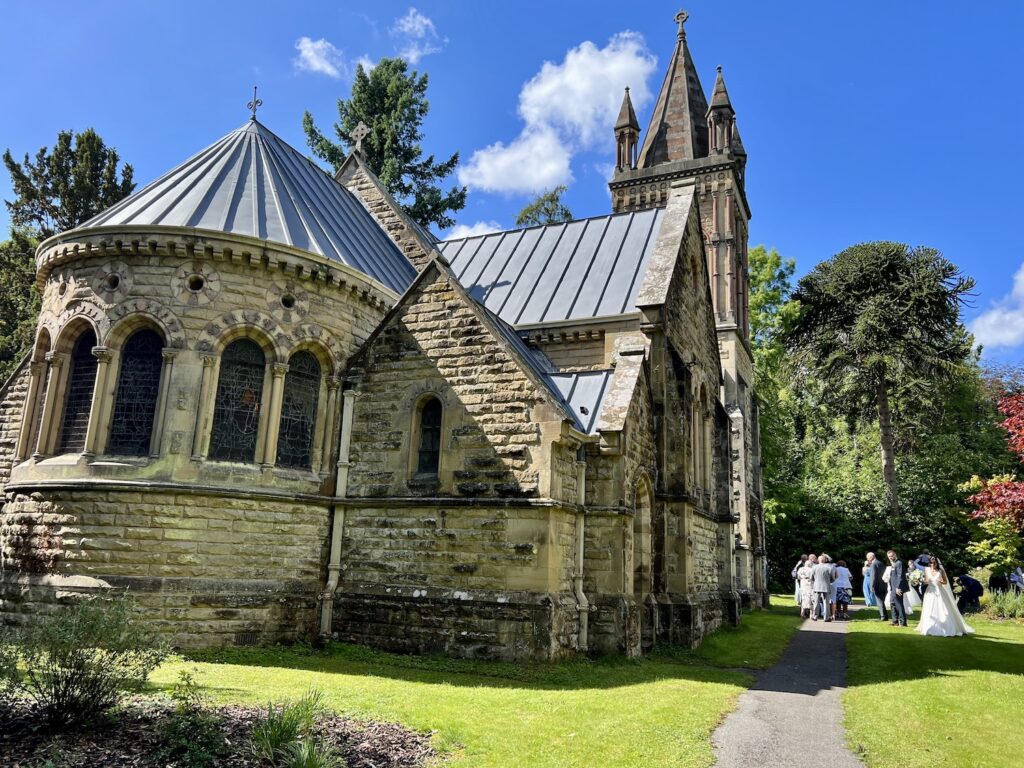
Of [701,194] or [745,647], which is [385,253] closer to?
[745,647]

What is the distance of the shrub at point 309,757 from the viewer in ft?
19.0

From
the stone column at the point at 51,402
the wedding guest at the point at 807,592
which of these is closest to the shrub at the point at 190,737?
the stone column at the point at 51,402

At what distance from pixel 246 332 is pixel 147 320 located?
161 centimetres

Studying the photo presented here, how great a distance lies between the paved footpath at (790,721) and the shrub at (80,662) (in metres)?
5.84

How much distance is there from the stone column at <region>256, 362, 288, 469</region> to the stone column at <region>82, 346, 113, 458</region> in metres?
2.53

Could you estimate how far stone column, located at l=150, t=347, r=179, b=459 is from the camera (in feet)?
40.0

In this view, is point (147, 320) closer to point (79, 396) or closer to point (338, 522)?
point (79, 396)

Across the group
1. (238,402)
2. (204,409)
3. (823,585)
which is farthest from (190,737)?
(823,585)

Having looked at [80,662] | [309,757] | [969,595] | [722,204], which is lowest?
[309,757]

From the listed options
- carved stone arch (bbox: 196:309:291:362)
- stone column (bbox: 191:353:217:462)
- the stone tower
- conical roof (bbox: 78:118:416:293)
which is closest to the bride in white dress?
the stone tower

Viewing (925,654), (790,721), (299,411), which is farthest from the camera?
(925,654)

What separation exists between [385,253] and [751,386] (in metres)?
22.8

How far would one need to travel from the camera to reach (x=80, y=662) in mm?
6762

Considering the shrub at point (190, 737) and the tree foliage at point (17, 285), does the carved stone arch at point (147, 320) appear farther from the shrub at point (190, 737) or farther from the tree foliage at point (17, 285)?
the tree foliage at point (17, 285)
